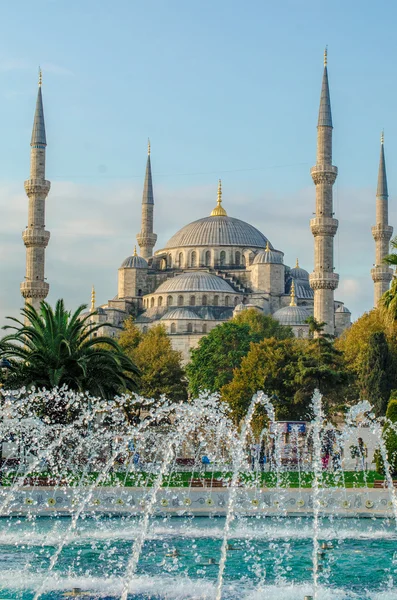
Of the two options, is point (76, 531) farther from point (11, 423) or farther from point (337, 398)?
point (337, 398)

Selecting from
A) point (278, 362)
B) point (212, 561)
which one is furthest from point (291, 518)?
point (278, 362)

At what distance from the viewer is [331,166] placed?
52.0m

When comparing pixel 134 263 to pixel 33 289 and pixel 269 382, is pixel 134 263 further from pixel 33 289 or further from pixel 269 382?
A: pixel 269 382

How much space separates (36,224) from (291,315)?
661 inches

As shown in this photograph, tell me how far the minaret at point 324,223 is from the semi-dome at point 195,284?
630 inches

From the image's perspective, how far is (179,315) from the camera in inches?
2552

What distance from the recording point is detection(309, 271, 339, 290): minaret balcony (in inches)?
2056

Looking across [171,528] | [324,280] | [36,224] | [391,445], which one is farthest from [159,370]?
[171,528]

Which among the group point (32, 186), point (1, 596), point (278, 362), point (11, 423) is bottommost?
point (1, 596)

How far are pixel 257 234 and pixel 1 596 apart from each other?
66.3 metres

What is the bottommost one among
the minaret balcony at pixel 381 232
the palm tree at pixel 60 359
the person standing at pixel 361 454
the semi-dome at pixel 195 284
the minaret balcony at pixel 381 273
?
the person standing at pixel 361 454

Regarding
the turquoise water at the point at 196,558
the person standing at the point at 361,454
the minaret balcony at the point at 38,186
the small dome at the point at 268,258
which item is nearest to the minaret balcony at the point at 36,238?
the minaret balcony at the point at 38,186

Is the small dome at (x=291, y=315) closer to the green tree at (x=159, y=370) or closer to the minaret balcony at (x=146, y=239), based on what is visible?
the green tree at (x=159, y=370)

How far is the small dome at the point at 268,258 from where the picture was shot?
69750mm
